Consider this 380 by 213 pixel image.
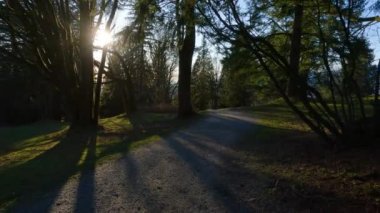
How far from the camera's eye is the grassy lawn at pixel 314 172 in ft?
22.7

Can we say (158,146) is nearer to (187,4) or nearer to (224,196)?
(187,4)

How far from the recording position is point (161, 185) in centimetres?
844

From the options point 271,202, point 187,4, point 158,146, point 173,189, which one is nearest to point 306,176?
point 271,202

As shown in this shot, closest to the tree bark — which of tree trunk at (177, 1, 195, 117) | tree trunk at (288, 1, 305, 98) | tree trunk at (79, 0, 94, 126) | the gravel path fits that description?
tree trunk at (79, 0, 94, 126)

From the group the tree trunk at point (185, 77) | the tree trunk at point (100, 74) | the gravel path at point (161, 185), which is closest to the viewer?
the gravel path at point (161, 185)

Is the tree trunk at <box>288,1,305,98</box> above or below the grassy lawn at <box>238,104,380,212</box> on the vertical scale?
A: above

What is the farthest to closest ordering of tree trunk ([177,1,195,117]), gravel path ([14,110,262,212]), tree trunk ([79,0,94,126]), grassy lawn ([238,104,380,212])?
tree trunk ([177,1,195,117]) → tree trunk ([79,0,94,126]) → gravel path ([14,110,262,212]) → grassy lawn ([238,104,380,212])

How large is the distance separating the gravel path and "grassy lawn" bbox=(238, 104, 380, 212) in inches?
18.0

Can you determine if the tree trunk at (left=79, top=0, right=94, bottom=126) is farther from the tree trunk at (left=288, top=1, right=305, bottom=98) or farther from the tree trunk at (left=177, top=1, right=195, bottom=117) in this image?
the tree trunk at (left=288, top=1, right=305, bottom=98)

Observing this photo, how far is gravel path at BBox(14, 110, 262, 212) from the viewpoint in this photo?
7.16 metres

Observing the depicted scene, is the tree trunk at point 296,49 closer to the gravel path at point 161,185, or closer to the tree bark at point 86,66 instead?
the gravel path at point 161,185

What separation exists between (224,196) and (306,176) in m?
1.83

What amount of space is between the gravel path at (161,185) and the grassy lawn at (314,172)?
0.46 metres

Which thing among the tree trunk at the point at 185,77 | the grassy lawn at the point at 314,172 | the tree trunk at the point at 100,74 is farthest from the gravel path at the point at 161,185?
the tree trunk at the point at 100,74
